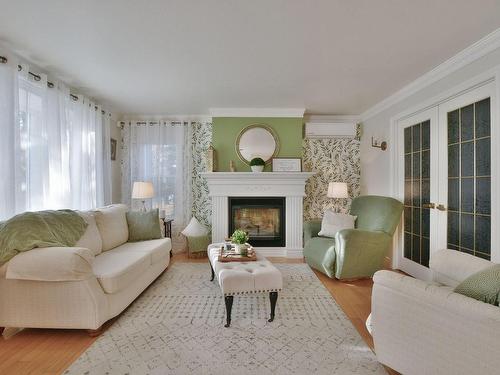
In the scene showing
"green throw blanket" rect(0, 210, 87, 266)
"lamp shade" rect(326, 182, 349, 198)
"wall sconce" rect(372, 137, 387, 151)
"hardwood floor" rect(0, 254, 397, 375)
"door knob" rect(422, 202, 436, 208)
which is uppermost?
"wall sconce" rect(372, 137, 387, 151)

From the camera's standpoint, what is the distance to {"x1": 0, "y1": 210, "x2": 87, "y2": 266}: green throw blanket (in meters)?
2.04

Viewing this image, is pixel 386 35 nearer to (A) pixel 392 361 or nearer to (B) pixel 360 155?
(A) pixel 392 361

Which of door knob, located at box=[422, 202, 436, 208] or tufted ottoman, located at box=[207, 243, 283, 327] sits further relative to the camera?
door knob, located at box=[422, 202, 436, 208]

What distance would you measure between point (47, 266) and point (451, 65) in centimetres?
405

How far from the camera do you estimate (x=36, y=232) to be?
2174 millimetres

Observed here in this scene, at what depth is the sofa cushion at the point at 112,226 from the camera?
3.06 metres

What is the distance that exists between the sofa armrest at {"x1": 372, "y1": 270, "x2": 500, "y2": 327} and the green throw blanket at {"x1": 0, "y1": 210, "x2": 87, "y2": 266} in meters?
2.52

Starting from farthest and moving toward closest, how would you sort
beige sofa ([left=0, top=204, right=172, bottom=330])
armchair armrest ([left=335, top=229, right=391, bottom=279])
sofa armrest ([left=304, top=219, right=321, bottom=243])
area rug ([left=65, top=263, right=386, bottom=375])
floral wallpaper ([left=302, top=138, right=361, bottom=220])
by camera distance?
floral wallpaper ([left=302, top=138, right=361, bottom=220]) → sofa armrest ([left=304, top=219, right=321, bottom=243]) → armchair armrest ([left=335, top=229, right=391, bottom=279]) → beige sofa ([left=0, top=204, right=172, bottom=330]) → area rug ([left=65, top=263, right=386, bottom=375])

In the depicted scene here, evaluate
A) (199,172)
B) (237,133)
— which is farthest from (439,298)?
(199,172)

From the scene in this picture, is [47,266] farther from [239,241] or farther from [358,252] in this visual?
[358,252]

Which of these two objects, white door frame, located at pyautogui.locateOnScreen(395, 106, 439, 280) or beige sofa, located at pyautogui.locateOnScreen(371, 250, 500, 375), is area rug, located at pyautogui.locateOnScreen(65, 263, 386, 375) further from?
white door frame, located at pyautogui.locateOnScreen(395, 106, 439, 280)

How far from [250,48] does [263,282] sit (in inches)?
82.5

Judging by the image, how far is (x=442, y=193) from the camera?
2.91m

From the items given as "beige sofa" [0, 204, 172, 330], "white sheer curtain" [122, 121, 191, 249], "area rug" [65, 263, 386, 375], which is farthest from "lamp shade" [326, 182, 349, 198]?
"beige sofa" [0, 204, 172, 330]
